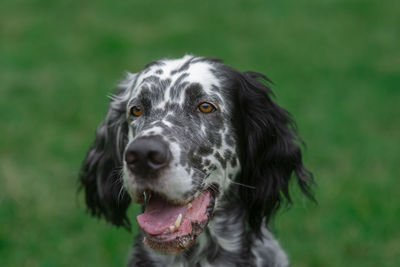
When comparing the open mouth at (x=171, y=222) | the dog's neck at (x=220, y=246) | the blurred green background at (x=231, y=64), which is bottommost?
the blurred green background at (x=231, y=64)

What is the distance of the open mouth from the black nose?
0.19 metres

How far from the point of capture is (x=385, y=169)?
634cm

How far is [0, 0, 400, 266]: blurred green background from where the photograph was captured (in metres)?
5.19

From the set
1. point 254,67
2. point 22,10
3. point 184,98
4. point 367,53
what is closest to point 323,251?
point 184,98

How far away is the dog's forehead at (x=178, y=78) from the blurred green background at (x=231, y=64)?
168cm

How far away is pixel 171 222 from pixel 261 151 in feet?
2.75

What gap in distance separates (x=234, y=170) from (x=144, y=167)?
0.76 metres

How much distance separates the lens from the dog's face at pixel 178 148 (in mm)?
2842

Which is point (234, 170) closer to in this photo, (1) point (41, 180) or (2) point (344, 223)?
(2) point (344, 223)

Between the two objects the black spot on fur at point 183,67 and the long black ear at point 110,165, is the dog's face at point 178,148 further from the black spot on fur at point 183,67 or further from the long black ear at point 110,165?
the long black ear at point 110,165

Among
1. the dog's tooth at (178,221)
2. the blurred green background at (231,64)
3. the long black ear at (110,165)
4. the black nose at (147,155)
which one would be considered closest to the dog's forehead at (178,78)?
the long black ear at (110,165)

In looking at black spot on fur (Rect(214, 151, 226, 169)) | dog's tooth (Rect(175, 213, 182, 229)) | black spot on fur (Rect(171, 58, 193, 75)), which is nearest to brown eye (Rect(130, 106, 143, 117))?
black spot on fur (Rect(171, 58, 193, 75))

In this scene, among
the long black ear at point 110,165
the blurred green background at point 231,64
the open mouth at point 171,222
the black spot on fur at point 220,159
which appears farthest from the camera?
the blurred green background at point 231,64

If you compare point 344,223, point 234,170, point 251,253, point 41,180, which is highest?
point 234,170
